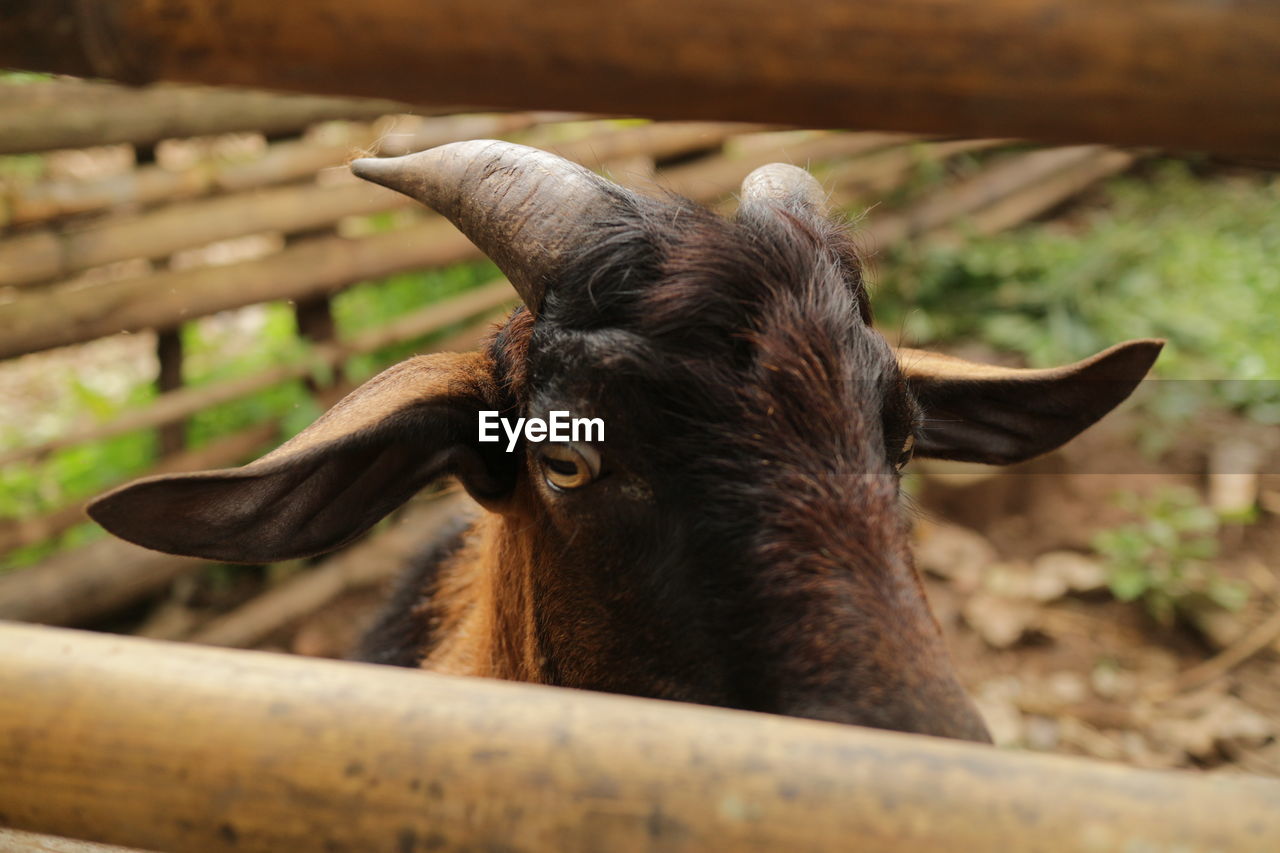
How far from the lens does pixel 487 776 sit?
134 cm

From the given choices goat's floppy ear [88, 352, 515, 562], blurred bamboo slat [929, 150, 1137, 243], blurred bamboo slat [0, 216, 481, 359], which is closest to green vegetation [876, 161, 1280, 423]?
blurred bamboo slat [929, 150, 1137, 243]

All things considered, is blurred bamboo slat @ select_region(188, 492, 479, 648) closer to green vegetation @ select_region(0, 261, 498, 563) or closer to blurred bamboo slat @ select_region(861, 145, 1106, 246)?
green vegetation @ select_region(0, 261, 498, 563)

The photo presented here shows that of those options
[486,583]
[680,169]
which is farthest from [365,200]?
[486,583]

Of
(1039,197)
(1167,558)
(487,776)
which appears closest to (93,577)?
(487,776)

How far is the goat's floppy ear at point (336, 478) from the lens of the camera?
2.35 meters

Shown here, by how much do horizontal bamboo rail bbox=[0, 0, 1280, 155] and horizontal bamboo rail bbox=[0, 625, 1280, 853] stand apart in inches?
35.4

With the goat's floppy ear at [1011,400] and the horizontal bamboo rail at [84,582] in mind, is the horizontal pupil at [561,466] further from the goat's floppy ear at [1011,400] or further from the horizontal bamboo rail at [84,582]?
the horizontal bamboo rail at [84,582]

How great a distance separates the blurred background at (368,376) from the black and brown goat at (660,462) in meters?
1.13

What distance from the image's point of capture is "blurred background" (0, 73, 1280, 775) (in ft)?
18.1

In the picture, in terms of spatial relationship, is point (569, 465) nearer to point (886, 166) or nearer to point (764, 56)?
point (764, 56)

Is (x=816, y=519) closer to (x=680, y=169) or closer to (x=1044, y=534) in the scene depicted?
(x=1044, y=534)

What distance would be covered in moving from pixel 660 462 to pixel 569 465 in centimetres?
31

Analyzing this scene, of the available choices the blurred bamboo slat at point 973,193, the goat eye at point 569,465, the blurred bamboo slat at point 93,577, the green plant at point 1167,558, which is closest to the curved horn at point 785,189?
the goat eye at point 569,465

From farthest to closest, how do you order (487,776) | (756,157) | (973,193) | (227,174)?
(973,193)
(756,157)
(227,174)
(487,776)
